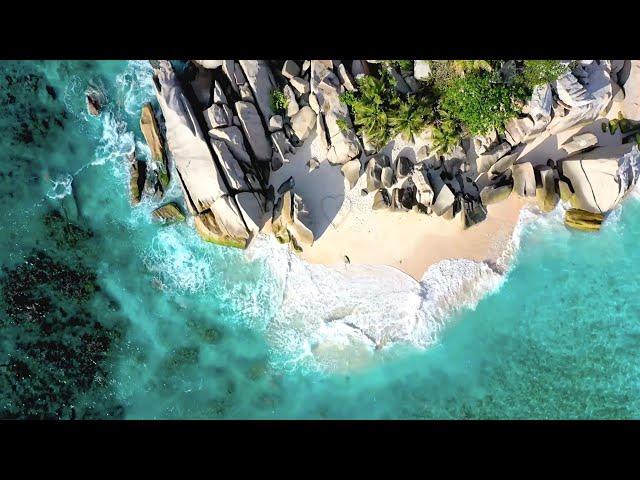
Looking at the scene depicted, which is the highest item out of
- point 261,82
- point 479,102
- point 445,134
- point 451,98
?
point 261,82

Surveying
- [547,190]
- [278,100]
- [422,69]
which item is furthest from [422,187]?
[278,100]

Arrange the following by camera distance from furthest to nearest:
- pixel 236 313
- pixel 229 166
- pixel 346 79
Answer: pixel 236 313 < pixel 229 166 < pixel 346 79

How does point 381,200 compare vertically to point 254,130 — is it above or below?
below

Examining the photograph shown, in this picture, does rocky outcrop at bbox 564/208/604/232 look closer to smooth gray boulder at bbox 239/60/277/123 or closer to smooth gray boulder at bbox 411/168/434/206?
smooth gray boulder at bbox 411/168/434/206

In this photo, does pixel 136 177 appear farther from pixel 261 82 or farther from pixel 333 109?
pixel 333 109

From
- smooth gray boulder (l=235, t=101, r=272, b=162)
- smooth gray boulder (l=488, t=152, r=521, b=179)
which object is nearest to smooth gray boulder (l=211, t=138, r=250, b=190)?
smooth gray boulder (l=235, t=101, r=272, b=162)

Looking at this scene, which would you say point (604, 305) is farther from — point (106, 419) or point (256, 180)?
point (106, 419)
